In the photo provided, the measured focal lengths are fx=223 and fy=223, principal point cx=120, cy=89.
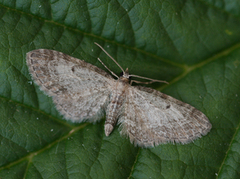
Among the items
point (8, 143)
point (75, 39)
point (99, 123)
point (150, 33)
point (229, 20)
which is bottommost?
point (8, 143)

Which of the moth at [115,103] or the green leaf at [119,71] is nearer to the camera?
the green leaf at [119,71]

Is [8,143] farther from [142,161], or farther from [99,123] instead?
[142,161]

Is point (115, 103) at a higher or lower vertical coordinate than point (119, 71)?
lower

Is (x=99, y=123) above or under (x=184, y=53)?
under

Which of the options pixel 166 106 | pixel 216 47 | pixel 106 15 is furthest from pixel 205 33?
pixel 106 15

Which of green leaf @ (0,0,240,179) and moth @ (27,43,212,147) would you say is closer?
green leaf @ (0,0,240,179)
